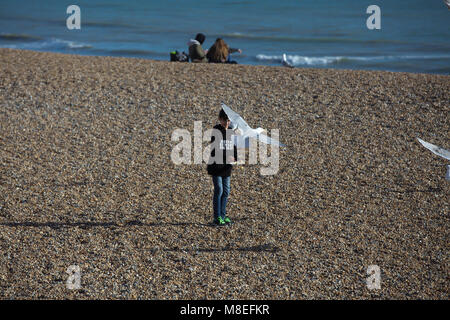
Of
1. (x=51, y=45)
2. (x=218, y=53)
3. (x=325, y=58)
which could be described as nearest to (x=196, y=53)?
(x=218, y=53)

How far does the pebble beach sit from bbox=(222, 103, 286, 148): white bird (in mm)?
1159

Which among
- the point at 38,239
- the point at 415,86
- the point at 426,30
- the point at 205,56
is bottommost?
the point at 38,239

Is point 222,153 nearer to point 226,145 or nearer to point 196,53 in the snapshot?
point 226,145

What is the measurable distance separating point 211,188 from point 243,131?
1.92 metres

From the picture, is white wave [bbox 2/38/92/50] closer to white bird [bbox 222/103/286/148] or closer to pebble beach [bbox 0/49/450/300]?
pebble beach [bbox 0/49/450/300]

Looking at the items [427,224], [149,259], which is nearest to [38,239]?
[149,259]

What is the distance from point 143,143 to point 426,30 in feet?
79.8

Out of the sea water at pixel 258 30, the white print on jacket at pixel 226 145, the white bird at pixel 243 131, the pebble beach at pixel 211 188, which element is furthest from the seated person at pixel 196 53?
the white print on jacket at pixel 226 145

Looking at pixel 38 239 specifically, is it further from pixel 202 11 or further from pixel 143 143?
pixel 202 11

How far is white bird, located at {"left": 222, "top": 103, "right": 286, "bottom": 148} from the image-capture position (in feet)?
20.9

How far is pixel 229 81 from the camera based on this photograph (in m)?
13.0

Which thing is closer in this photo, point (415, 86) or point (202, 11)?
point (415, 86)

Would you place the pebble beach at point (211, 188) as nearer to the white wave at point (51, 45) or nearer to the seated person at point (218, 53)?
the seated person at point (218, 53)
